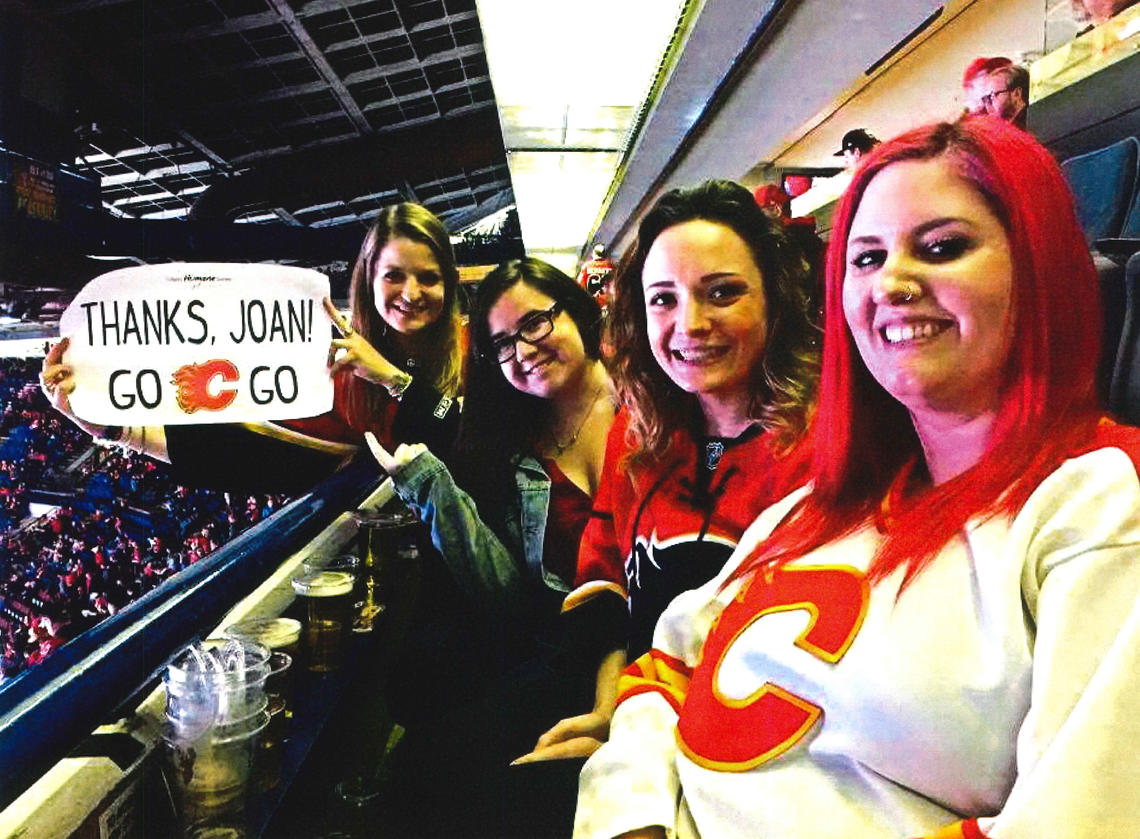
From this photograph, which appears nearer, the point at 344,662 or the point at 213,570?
the point at 213,570

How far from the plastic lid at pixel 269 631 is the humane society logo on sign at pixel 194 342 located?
1.43ft

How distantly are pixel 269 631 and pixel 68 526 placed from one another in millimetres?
434

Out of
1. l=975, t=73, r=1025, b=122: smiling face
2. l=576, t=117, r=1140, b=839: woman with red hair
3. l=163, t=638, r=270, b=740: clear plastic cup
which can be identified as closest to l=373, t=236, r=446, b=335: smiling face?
l=163, t=638, r=270, b=740: clear plastic cup

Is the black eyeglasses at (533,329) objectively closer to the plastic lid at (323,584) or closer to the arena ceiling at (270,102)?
the arena ceiling at (270,102)

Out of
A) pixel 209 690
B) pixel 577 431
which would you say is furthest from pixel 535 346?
pixel 209 690

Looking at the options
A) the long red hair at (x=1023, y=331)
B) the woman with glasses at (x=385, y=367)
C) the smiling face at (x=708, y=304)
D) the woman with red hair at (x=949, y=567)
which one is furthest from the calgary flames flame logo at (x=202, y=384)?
the long red hair at (x=1023, y=331)

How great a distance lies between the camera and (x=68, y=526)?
54.4 inches

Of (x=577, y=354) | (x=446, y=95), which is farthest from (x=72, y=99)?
(x=577, y=354)

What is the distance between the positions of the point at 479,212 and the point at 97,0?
2.92 ft

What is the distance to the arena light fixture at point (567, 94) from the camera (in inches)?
70.6

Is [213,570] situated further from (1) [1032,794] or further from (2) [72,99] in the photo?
(1) [1032,794]

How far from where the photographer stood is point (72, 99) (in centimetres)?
129

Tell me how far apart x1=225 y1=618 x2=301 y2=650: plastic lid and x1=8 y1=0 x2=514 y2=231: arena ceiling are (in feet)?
2.73

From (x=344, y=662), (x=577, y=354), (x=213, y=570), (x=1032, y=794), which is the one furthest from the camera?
(x=344, y=662)
